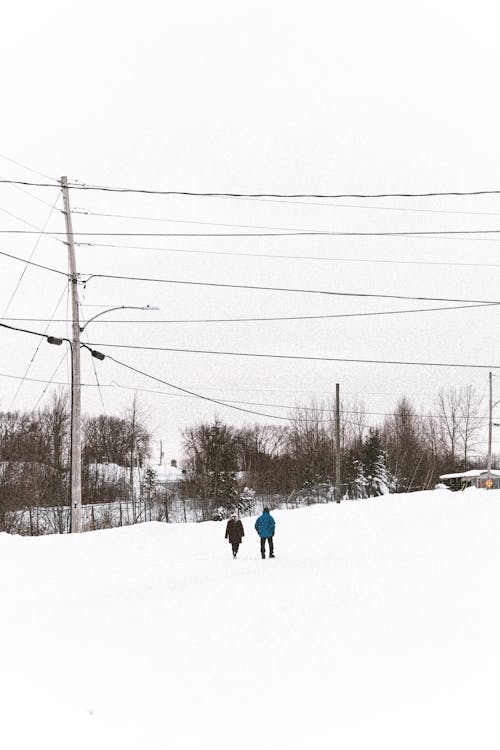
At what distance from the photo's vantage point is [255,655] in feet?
37.7

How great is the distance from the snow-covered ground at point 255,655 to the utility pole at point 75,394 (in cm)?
532

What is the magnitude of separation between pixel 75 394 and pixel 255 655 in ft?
55.6

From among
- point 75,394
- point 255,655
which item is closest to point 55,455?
point 75,394

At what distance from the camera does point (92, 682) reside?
10.2 m

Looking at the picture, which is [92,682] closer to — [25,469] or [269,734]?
[269,734]

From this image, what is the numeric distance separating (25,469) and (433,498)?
30546 mm

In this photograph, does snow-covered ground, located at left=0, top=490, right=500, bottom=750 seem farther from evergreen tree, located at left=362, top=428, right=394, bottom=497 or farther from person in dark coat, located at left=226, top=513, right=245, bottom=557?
evergreen tree, located at left=362, top=428, right=394, bottom=497

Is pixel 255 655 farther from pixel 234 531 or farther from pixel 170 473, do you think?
pixel 170 473

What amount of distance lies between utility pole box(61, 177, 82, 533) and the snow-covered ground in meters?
5.32

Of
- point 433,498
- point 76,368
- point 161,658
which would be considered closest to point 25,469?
point 433,498

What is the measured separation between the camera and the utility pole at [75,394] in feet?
88.2

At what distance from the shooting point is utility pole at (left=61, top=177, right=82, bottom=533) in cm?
2689

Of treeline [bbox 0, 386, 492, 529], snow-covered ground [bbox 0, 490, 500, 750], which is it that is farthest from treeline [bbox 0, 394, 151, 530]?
snow-covered ground [bbox 0, 490, 500, 750]

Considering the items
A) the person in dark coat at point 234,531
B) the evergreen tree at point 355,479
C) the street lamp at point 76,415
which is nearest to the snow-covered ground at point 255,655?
the person in dark coat at point 234,531
